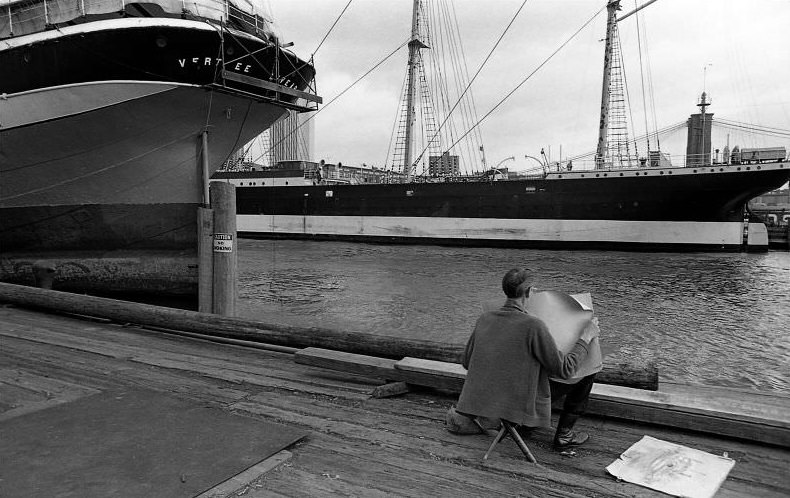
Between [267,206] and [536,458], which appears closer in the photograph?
[536,458]

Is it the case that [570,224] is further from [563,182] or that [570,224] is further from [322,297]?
[322,297]

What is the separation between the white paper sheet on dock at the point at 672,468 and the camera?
2617 millimetres

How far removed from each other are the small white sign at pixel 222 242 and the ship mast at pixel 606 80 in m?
28.4

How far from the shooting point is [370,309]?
12000 mm

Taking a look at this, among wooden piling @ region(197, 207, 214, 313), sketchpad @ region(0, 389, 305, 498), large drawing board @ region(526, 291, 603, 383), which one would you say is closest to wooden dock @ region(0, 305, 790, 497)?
sketchpad @ region(0, 389, 305, 498)

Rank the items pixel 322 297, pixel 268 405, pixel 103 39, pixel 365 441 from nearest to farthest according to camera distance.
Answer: pixel 365 441, pixel 268 405, pixel 103 39, pixel 322 297

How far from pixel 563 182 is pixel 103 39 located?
87.7ft

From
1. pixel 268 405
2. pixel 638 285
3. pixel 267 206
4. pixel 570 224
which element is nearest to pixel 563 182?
pixel 570 224

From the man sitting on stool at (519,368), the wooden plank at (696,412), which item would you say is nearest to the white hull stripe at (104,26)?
the man sitting on stool at (519,368)

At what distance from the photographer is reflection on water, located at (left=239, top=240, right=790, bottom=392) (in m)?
8.59

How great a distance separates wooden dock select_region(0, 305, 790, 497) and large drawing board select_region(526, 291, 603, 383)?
22.7 inches

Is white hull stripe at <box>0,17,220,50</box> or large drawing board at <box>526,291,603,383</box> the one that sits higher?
→ white hull stripe at <box>0,17,220,50</box>

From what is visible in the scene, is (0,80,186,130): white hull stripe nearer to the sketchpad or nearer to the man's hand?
the sketchpad

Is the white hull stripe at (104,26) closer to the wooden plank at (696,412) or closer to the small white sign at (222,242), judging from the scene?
the small white sign at (222,242)
